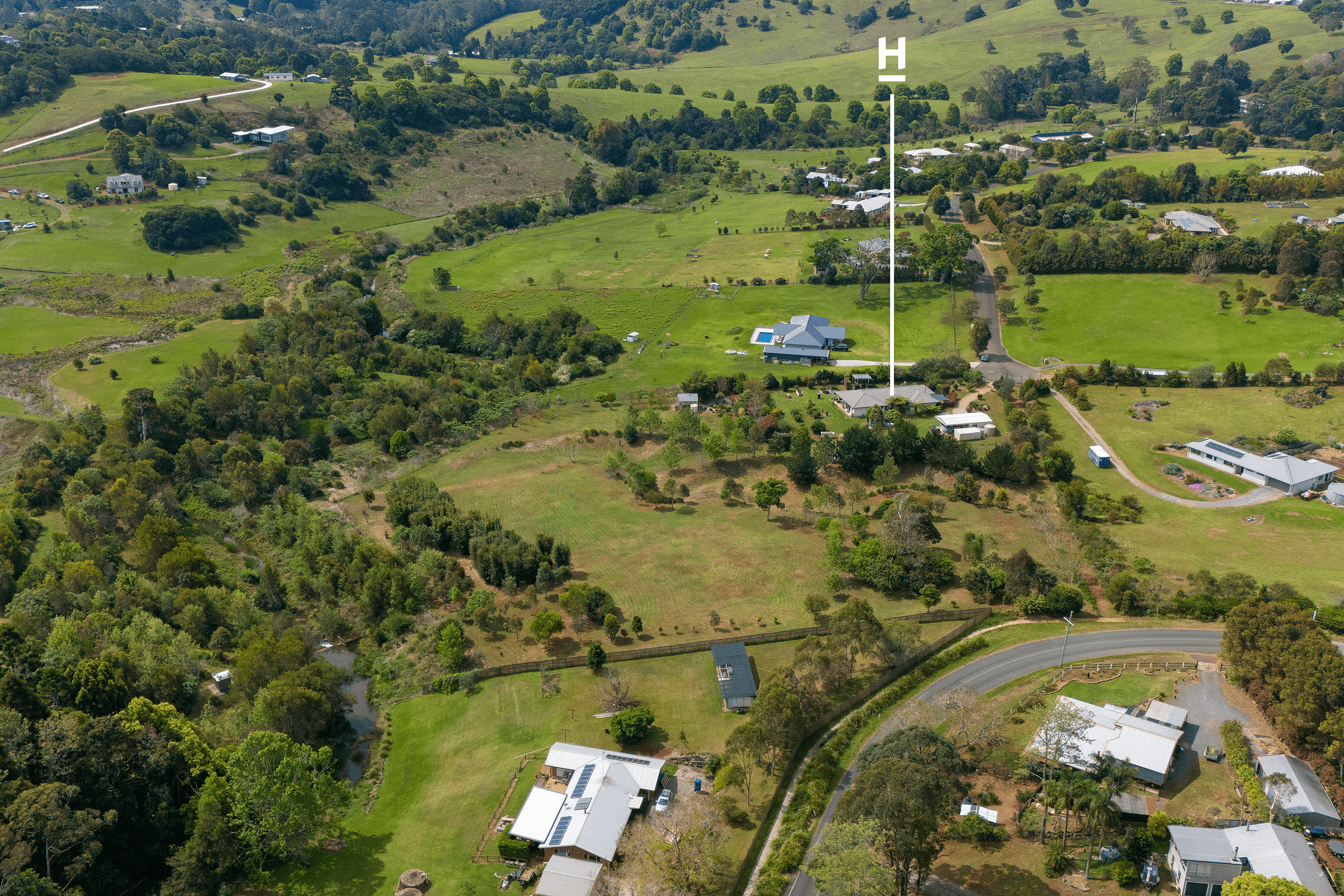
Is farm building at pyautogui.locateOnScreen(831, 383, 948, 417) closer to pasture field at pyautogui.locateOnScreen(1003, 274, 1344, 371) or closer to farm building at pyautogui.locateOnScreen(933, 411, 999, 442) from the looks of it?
farm building at pyautogui.locateOnScreen(933, 411, 999, 442)

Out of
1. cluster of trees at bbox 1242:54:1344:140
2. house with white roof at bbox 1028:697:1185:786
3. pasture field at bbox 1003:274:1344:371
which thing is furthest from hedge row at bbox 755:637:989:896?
cluster of trees at bbox 1242:54:1344:140

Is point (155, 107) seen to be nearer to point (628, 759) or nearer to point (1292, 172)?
point (628, 759)

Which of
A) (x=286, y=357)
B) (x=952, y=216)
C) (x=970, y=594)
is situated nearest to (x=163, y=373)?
(x=286, y=357)

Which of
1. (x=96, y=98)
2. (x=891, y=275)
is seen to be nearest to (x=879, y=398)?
(x=891, y=275)

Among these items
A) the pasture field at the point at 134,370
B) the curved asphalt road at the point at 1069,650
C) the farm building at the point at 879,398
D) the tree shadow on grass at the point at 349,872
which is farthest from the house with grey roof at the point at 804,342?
the tree shadow on grass at the point at 349,872

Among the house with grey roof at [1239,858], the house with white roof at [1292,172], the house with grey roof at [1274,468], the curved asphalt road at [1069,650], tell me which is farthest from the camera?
the house with white roof at [1292,172]

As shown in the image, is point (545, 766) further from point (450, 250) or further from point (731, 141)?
point (731, 141)

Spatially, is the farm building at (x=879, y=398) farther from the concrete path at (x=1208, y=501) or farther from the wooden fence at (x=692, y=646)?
the wooden fence at (x=692, y=646)
